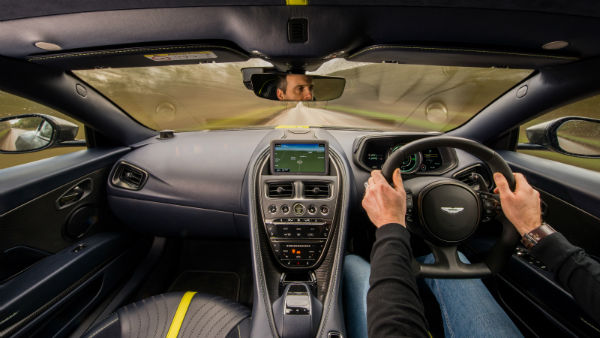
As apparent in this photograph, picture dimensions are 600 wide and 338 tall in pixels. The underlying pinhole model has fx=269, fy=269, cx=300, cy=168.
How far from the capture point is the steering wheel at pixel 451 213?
1423mm

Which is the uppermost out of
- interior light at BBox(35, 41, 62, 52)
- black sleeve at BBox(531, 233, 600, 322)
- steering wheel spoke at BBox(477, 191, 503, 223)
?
interior light at BBox(35, 41, 62, 52)

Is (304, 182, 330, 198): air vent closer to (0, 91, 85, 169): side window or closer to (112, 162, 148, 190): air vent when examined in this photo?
(112, 162, 148, 190): air vent

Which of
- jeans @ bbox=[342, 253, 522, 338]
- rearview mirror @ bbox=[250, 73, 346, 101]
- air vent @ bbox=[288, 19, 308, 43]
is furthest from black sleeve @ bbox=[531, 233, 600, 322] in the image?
rearview mirror @ bbox=[250, 73, 346, 101]

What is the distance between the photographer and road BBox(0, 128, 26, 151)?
217cm

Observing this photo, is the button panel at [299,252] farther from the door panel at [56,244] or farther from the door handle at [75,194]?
the door handle at [75,194]

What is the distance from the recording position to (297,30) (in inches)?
69.8

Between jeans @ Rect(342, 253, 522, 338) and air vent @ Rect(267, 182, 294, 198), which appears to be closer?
jeans @ Rect(342, 253, 522, 338)

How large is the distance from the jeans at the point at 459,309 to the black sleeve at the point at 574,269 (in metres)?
0.39

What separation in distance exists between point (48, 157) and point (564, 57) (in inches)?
166

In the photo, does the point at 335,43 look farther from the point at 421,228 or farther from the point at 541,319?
the point at 541,319

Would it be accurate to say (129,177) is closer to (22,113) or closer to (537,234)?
(22,113)

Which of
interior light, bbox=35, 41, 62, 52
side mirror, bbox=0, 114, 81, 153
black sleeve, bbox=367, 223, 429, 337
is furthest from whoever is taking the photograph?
side mirror, bbox=0, 114, 81, 153

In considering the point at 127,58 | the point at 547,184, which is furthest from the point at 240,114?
the point at 547,184

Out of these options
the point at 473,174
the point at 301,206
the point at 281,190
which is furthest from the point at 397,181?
the point at 473,174
